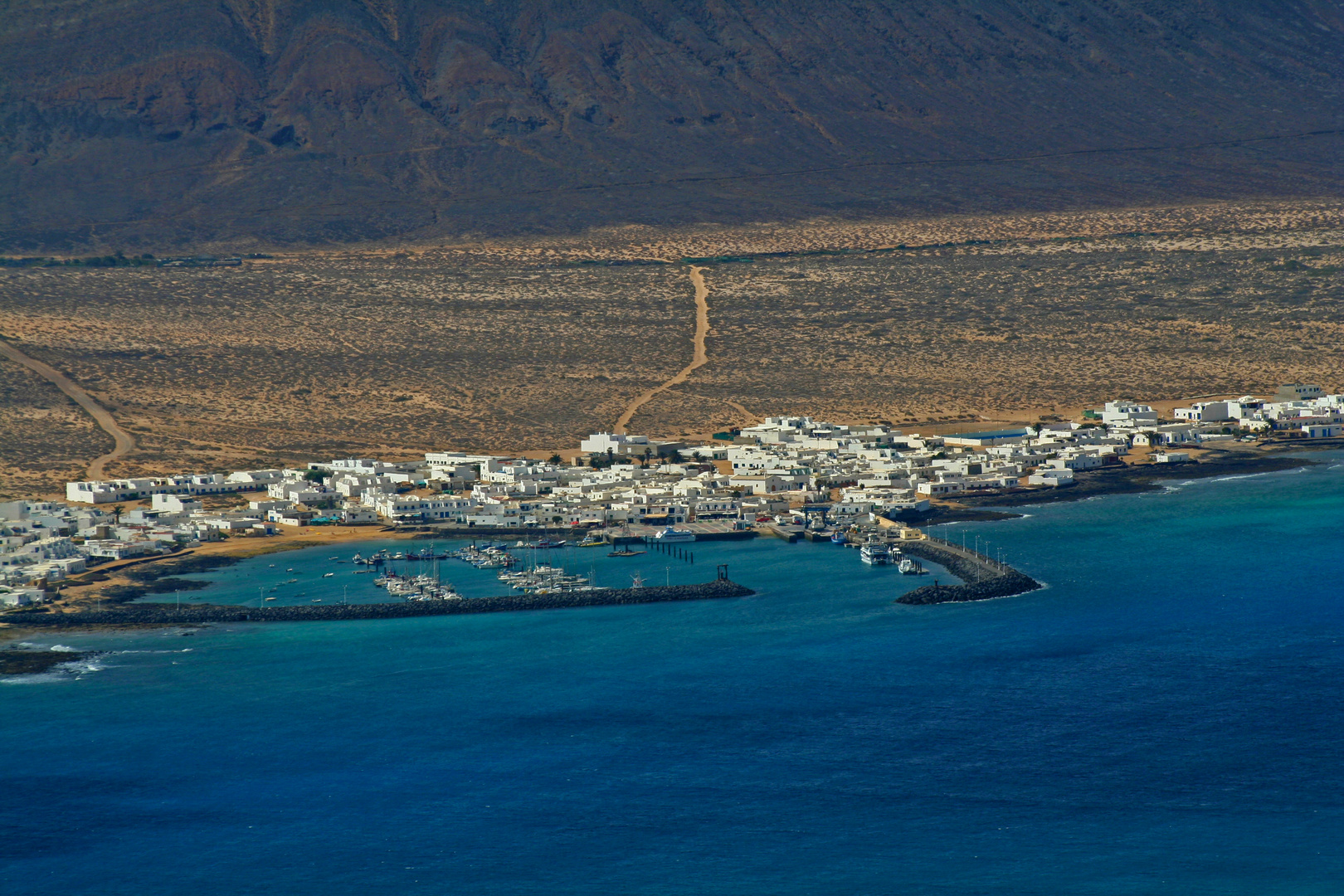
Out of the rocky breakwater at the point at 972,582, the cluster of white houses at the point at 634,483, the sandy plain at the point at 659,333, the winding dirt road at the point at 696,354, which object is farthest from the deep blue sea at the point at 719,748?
the winding dirt road at the point at 696,354

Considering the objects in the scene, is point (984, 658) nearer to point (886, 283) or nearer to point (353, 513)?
point (353, 513)

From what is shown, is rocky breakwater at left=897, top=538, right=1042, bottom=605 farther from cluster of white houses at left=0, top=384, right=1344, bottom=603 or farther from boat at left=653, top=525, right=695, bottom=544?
boat at left=653, top=525, right=695, bottom=544

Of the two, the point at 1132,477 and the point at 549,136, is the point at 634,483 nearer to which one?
the point at 1132,477

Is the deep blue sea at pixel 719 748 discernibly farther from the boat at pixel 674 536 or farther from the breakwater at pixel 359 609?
the boat at pixel 674 536

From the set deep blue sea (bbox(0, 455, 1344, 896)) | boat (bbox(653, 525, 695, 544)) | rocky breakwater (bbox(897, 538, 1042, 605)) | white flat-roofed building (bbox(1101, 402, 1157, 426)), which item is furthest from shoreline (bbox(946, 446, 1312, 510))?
deep blue sea (bbox(0, 455, 1344, 896))

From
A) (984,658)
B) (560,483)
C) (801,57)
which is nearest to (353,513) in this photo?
(560,483)

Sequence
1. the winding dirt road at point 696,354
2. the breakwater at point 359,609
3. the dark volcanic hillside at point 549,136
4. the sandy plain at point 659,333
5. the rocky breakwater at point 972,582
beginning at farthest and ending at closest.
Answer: the dark volcanic hillside at point 549,136 → the winding dirt road at point 696,354 → the sandy plain at point 659,333 → the rocky breakwater at point 972,582 → the breakwater at point 359,609
